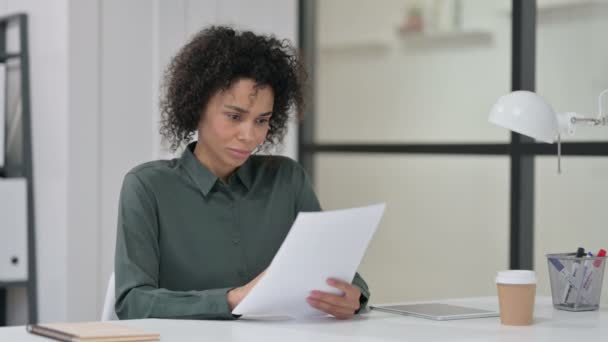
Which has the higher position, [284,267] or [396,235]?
[284,267]

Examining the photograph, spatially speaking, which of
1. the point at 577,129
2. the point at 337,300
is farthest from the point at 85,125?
the point at 337,300

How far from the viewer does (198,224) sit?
2238 millimetres

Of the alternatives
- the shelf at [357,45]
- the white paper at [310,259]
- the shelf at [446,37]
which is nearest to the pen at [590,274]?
the white paper at [310,259]

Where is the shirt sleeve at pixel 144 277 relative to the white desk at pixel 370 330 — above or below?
above

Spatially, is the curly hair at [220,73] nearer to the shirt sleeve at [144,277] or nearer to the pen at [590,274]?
the shirt sleeve at [144,277]

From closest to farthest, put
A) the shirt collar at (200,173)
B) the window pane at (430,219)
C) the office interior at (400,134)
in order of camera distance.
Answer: the shirt collar at (200,173) → the office interior at (400,134) → the window pane at (430,219)

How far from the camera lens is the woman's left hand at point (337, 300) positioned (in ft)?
6.22

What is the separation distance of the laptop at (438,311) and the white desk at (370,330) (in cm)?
3

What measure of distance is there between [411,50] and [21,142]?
1513mm

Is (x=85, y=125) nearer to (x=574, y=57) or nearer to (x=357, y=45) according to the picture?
(x=357, y=45)

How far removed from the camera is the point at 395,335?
1.77 metres

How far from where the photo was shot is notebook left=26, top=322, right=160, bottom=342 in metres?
1.61

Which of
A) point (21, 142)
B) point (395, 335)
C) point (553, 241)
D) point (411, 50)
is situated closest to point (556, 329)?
point (395, 335)

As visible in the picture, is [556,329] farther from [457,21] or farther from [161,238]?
[457,21]
